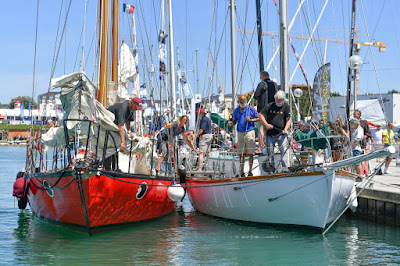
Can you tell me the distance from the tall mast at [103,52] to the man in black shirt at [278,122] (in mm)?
4087

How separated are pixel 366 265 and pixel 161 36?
15.6 metres

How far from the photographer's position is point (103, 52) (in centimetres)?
1470

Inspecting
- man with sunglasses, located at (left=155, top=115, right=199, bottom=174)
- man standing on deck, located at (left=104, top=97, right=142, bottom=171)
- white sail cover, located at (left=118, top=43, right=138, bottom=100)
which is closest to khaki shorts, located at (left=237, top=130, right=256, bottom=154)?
man with sunglasses, located at (left=155, top=115, right=199, bottom=174)

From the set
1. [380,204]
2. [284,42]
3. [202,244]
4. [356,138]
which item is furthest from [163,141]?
[380,204]

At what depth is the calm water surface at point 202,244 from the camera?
10180mm

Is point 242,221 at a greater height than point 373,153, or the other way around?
point 373,153

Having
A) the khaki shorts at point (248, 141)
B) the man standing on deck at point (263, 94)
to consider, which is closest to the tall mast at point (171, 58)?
the khaki shorts at point (248, 141)

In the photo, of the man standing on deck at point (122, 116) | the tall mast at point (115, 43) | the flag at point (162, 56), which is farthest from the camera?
the flag at point (162, 56)

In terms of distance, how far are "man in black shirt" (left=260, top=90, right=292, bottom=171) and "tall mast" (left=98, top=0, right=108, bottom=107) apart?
13.4 ft

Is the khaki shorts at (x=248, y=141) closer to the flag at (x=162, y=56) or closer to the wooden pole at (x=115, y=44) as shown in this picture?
the wooden pole at (x=115, y=44)

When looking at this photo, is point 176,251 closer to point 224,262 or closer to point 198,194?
point 224,262

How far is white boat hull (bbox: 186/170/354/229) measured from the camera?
11328mm

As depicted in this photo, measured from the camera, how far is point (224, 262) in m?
10.0

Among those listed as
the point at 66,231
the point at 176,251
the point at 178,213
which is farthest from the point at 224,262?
the point at 178,213
